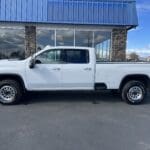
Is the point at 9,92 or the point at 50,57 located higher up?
the point at 50,57

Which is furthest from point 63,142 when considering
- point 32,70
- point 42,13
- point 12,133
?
point 42,13

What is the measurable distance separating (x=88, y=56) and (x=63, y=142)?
4967 mm

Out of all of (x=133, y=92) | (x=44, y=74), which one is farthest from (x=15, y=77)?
(x=133, y=92)

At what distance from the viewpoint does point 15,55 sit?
17297 mm

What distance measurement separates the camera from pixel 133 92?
11.0 meters

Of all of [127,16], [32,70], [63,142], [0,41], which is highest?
[127,16]

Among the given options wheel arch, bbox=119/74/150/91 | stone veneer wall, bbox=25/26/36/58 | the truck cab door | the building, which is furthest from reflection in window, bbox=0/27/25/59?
wheel arch, bbox=119/74/150/91

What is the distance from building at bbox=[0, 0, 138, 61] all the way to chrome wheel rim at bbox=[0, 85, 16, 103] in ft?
22.2

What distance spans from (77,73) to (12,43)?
772cm

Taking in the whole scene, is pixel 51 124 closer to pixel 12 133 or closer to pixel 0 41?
pixel 12 133

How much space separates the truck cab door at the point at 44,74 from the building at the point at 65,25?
6106mm

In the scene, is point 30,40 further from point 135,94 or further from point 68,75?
point 135,94

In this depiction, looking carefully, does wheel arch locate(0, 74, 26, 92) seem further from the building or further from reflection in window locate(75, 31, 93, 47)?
reflection in window locate(75, 31, 93, 47)

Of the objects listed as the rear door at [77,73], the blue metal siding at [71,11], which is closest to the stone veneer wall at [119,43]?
the blue metal siding at [71,11]
